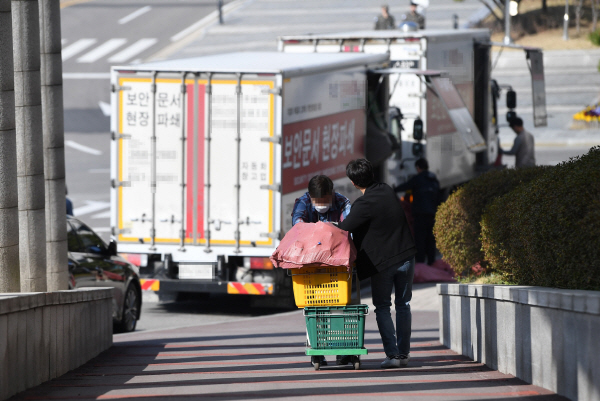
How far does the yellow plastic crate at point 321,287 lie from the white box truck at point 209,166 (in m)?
5.27

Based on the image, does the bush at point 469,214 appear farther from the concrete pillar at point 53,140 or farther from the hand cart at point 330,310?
the concrete pillar at point 53,140

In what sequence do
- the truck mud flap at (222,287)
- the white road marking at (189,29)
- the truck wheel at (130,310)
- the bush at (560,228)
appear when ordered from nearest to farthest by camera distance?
the bush at (560,228) → the truck wheel at (130,310) → the truck mud flap at (222,287) → the white road marking at (189,29)

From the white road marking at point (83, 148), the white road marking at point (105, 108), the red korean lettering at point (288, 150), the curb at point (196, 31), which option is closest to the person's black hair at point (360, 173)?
the red korean lettering at point (288, 150)

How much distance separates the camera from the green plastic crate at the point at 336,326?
25.3 ft

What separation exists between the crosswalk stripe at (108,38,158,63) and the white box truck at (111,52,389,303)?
30.4m

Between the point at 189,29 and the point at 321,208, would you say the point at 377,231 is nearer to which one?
the point at 321,208

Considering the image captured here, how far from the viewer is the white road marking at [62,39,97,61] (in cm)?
4603

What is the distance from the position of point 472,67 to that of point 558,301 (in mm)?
14524

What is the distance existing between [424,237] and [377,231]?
9369 millimetres

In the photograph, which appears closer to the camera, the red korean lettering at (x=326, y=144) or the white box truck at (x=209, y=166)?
the white box truck at (x=209, y=166)

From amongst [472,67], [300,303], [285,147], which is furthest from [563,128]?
[300,303]

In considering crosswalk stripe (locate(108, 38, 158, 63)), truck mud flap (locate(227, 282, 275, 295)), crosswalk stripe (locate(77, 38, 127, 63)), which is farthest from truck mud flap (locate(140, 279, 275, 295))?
crosswalk stripe (locate(77, 38, 127, 63))

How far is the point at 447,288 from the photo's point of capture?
9.86 m

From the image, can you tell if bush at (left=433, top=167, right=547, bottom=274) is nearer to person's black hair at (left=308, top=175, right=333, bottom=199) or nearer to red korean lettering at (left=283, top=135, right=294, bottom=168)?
person's black hair at (left=308, top=175, right=333, bottom=199)
